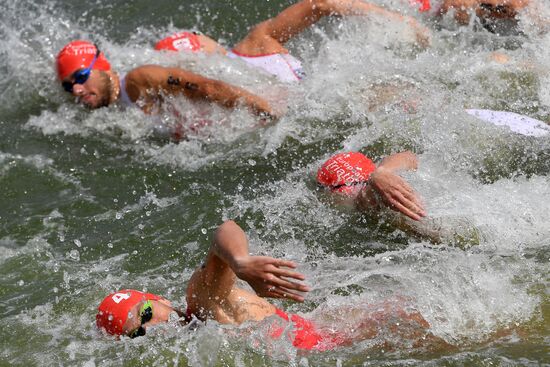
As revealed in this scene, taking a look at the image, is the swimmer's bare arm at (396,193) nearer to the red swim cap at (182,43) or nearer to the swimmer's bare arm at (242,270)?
the swimmer's bare arm at (242,270)

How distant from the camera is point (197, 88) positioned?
811 centimetres

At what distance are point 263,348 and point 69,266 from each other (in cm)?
221

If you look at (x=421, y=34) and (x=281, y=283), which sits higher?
(x=281, y=283)

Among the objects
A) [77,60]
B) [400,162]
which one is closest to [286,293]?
[400,162]

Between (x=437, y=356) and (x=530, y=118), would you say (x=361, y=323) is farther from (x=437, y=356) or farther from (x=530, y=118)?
(x=530, y=118)

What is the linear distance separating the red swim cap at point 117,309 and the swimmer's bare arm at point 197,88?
2946 mm

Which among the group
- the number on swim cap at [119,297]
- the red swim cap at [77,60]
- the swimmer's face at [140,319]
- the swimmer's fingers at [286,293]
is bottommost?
the red swim cap at [77,60]

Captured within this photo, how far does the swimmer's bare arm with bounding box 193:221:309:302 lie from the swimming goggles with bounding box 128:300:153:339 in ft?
1.25

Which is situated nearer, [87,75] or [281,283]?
[281,283]

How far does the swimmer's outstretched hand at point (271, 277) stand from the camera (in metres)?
4.49

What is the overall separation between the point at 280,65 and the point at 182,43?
1.06 metres

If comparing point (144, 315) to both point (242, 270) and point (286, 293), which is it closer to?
point (242, 270)

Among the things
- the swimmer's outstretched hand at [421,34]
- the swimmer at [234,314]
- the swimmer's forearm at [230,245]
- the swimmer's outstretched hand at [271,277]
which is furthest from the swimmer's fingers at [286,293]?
the swimmer's outstretched hand at [421,34]

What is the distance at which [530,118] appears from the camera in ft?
23.7
